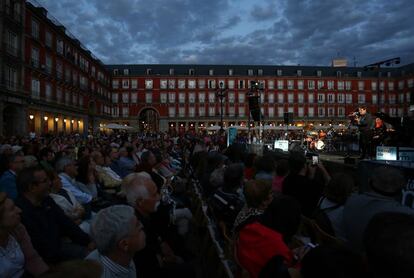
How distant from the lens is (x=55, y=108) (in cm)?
3906

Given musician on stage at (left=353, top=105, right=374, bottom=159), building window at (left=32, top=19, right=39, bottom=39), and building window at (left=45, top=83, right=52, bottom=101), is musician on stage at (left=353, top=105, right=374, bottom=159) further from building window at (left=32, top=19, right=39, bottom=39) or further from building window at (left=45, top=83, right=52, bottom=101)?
building window at (left=45, top=83, right=52, bottom=101)

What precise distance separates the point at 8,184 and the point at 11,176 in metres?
0.19

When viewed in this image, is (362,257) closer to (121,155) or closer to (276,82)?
(121,155)

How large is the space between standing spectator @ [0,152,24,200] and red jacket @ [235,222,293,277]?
4000mm

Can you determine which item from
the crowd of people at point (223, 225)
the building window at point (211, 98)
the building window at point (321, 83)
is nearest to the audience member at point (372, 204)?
the crowd of people at point (223, 225)

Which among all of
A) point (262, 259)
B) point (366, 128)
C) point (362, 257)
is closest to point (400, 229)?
point (362, 257)

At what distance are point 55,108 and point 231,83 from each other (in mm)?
43406

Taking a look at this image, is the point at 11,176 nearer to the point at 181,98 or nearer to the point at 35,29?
the point at 35,29

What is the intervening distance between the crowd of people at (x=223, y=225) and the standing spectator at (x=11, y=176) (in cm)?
2

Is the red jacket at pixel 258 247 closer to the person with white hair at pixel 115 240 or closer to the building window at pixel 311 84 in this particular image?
the person with white hair at pixel 115 240

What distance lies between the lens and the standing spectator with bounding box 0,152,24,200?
5641 millimetres

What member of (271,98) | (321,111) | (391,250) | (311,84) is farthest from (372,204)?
(321,111)

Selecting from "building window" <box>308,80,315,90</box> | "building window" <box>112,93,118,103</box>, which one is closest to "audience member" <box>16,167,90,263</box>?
"building window" <box>112,93,118,103</box>

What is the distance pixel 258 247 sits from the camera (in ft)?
9.27
